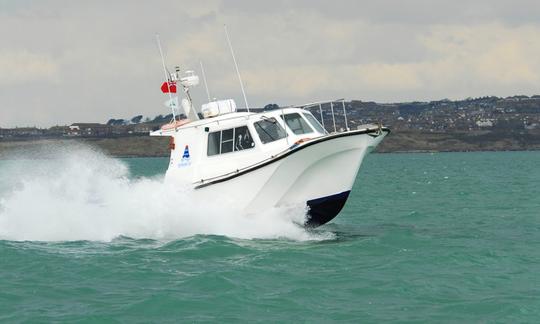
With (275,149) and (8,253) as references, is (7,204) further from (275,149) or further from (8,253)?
(275,149)

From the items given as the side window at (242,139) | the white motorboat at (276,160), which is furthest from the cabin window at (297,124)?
the side window at (242,139)

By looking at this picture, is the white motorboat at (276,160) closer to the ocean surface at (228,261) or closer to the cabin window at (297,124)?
the cabin window at (297,124)

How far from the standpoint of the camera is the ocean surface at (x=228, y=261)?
1428cm

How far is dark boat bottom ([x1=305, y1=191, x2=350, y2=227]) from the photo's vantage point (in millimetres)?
21562

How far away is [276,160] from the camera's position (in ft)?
68.5

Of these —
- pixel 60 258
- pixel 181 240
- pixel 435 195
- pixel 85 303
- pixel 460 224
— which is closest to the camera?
pixel 85 303

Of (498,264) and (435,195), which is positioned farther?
(435,195)

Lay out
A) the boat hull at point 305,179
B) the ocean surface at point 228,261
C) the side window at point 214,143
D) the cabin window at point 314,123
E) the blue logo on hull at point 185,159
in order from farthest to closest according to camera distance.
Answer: the blue logo on hull at point 185,159
the cabin window at point 314,123
the side window at point 214,143
the boat hull at point 305,179
the ocean surface at point 228,261

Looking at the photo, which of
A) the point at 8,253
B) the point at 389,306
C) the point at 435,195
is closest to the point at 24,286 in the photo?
the point at 8,253

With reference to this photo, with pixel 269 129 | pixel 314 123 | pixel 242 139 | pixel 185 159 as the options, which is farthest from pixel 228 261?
pixel 314 123

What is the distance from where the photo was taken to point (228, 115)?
22891 mm

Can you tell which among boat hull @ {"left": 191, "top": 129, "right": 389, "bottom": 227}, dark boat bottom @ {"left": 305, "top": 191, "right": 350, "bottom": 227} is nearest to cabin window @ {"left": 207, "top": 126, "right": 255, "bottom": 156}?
boat hull @ {"left": 191, "top": 129, "right": 389, "bottom": 227}

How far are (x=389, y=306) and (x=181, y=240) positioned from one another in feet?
24.9

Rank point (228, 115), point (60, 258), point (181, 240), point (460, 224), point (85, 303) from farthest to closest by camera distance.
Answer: point (460, 224)
point (228, 115)
point (181, 240)
point (60, 258)
point (85, 303)
